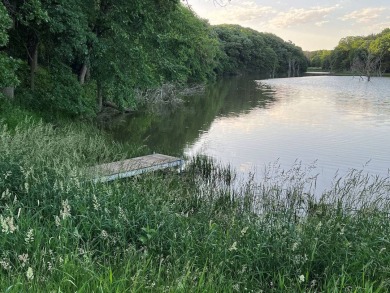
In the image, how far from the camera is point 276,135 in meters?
17.6

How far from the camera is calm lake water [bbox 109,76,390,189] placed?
40.9ft

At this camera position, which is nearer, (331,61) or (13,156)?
(13,156)

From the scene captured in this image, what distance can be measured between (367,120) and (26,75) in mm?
17829

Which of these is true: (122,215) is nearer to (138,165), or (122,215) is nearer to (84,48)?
(138,165)

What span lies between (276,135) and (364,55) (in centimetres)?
9179

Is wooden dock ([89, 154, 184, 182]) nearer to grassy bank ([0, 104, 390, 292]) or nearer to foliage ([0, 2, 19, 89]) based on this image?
grassy bank ([0, 104, 390, 292])

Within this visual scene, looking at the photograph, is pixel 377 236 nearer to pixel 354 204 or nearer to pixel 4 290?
pixel 354 204

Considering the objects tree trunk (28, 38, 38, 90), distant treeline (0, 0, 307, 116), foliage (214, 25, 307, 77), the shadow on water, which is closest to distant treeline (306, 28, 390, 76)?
foliage (214, 25, 307, 77)

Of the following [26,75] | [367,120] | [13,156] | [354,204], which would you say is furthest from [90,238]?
[367,120]

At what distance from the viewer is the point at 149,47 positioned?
580 inches

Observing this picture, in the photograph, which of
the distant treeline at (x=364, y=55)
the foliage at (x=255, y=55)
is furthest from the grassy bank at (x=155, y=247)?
the distant treeline at (x=364, y=55)

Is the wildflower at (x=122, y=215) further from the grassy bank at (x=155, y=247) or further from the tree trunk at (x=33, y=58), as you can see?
the tree trunk at (x=33, y=58)

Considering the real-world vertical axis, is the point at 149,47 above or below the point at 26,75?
above

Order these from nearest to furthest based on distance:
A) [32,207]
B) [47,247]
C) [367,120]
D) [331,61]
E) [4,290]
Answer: [4,290] → [47,247] → [32,207] → [367,120] → [331,61]
